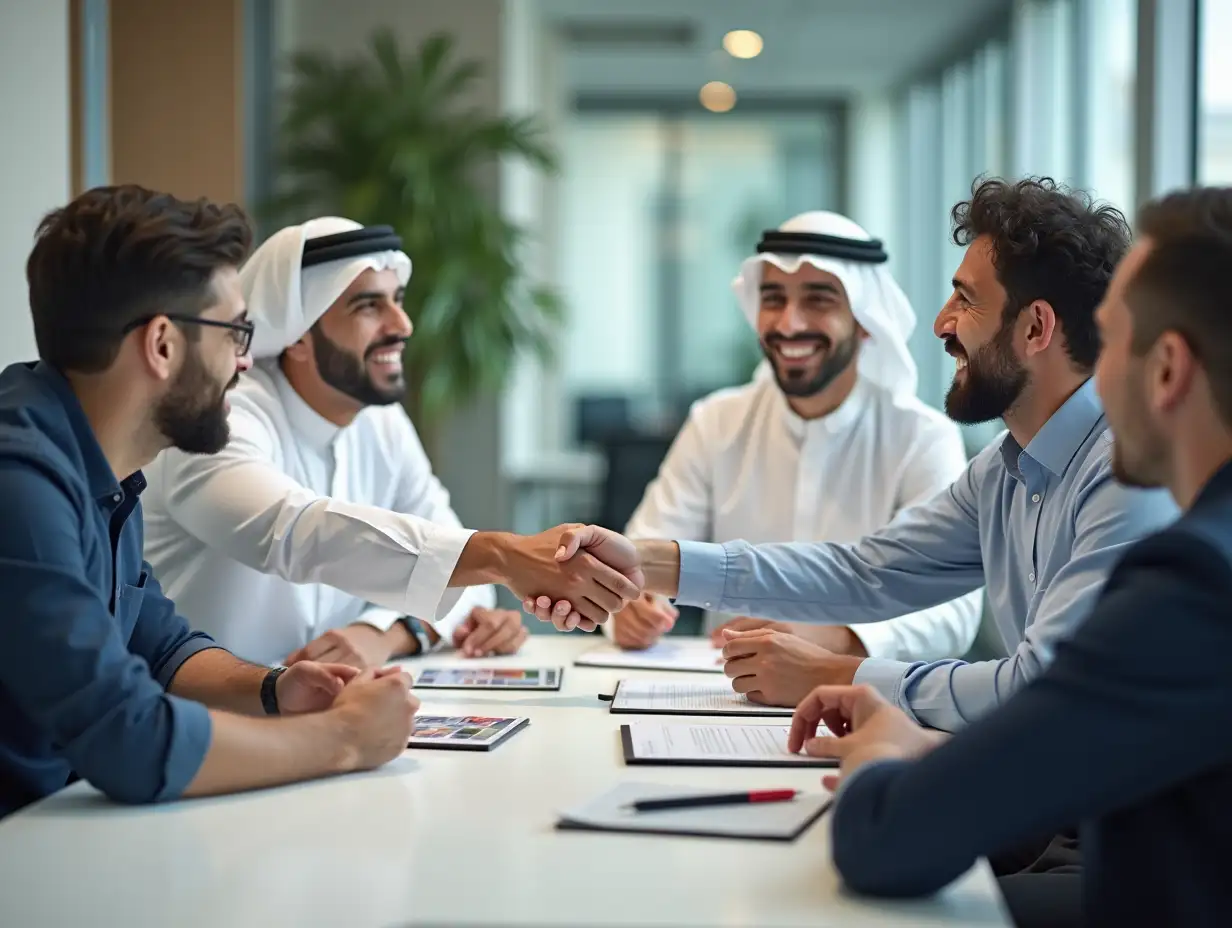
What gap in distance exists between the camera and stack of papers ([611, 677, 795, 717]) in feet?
7.21

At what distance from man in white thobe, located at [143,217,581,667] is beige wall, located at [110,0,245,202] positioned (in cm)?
248

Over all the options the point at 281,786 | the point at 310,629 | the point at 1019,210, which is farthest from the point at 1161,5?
the point at 281,786

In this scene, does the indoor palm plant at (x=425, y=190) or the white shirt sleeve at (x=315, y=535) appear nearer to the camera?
the white shirt sleeve at (x=315, y=535)

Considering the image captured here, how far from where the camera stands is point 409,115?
6520 millimetres

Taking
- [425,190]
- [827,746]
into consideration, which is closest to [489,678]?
[827,746]

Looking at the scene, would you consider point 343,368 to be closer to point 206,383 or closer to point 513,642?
point 513,642

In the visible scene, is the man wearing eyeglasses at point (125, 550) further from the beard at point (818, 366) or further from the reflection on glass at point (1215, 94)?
the reflection on glass at point (1215, 94)

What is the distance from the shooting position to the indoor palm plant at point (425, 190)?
630cm

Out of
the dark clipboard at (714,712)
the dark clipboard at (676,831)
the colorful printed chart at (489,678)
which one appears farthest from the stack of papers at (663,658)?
the dark clipboard at (676,831)

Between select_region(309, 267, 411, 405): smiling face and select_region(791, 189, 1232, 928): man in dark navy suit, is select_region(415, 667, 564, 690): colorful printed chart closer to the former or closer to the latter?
select_region(309, 267, 411, 405): smiling face

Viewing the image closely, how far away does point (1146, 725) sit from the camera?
1245mm

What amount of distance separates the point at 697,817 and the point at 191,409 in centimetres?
98

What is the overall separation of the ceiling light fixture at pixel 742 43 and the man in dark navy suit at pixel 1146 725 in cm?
841

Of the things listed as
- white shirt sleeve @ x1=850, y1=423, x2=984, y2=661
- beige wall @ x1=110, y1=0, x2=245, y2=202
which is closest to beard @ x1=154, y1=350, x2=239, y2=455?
white shirt sleeve @ x1=850, y1=423, x2=984, y2=661
